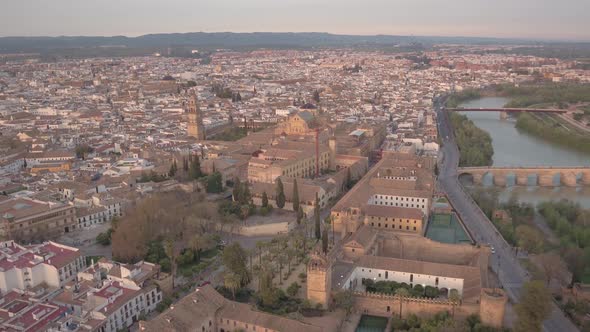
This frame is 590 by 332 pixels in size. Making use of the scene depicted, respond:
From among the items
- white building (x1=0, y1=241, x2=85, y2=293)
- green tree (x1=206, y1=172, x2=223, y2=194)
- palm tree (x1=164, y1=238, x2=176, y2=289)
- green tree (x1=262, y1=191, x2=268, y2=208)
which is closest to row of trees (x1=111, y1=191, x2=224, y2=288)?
palm tree (x1=164, y1=238, x2=176, y2=289)

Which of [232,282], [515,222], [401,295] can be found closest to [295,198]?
[232,282]

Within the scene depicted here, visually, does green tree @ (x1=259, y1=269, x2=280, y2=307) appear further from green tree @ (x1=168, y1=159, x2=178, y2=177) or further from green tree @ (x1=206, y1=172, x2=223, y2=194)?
green tree @ (x1=168, y1=159, x2=178, y2=177)

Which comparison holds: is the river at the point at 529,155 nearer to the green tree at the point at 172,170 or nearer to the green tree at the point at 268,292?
the green tree at the point at 172,170

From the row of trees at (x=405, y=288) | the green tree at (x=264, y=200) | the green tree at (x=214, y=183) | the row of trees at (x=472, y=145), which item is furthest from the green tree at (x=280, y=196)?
the row of trees at (x=472, y=145)

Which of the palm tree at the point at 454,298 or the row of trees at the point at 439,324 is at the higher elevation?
the palm tree at the point at 454,298

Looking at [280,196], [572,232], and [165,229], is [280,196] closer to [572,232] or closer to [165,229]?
[165,229]
